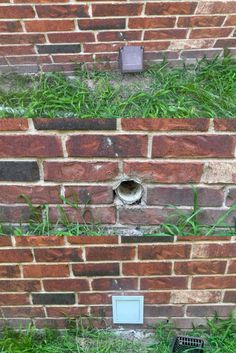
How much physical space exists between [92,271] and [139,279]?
21cm

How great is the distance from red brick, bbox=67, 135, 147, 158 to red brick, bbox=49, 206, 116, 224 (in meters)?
0.28

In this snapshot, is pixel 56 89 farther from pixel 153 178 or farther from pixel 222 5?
pixel 222 5

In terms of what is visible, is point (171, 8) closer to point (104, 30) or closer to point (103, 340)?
point (104, 30)

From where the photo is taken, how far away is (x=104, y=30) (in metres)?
2.27

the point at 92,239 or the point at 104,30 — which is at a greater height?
the point at 104,30

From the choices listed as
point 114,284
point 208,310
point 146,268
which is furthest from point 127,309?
point 208,310

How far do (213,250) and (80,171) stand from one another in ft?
2.09

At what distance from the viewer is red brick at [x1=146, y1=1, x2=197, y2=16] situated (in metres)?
2.20

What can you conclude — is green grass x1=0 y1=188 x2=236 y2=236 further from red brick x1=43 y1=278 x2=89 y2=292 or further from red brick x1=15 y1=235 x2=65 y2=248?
red brick x1=43 y1=278 x2=89 y2=292

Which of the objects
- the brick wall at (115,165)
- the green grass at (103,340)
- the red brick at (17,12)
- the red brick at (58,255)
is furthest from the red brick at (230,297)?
the red brick at (17,12)

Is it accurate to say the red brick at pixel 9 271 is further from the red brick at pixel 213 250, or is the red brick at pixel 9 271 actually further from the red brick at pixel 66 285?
the red brick at pixel 213 250

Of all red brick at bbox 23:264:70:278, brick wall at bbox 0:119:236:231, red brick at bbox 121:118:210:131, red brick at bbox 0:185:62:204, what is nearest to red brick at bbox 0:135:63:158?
brick wall at bbox 0:119:236:231

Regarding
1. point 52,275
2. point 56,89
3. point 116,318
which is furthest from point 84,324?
point 56,89

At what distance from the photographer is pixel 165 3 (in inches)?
86.3
